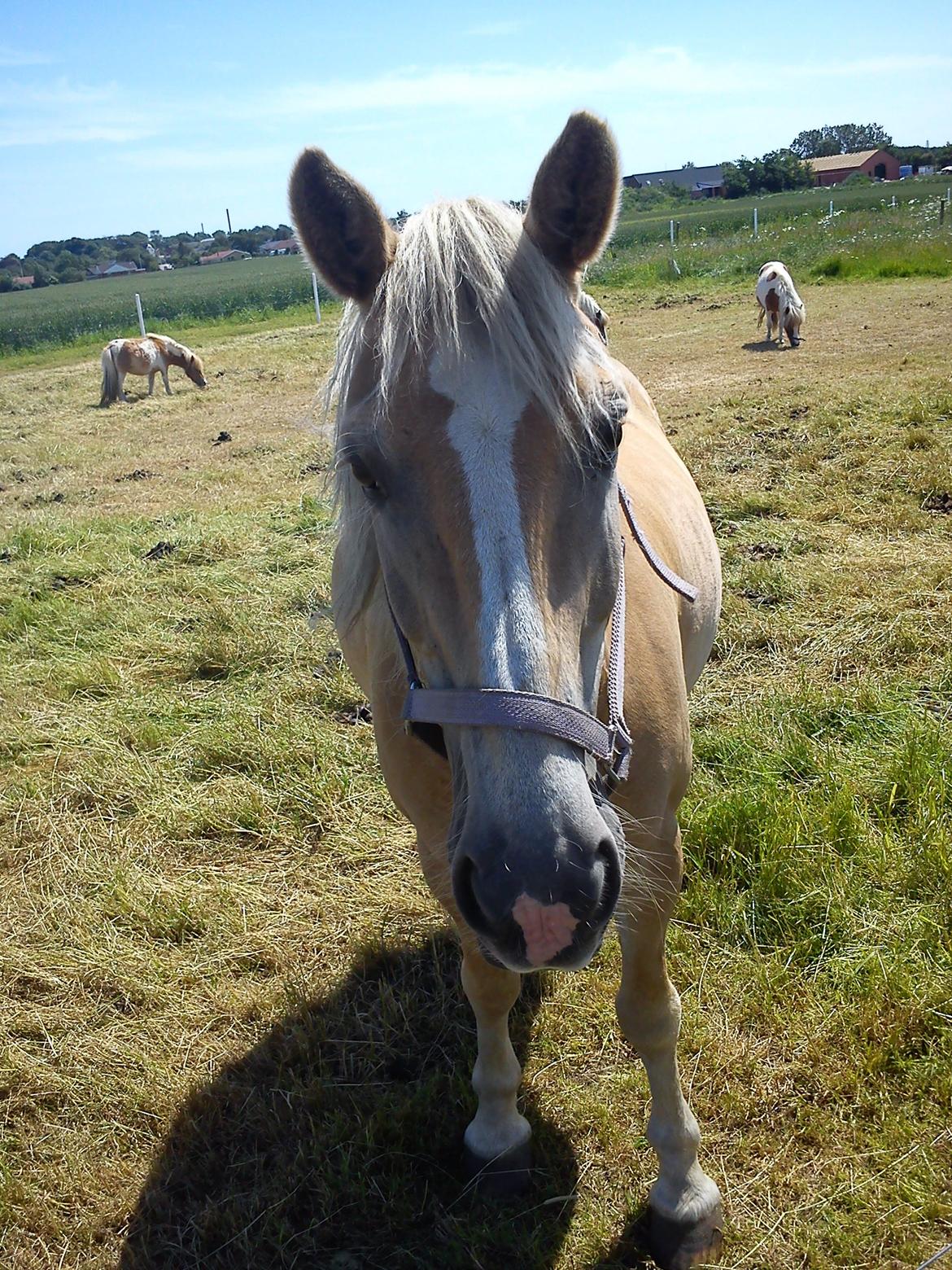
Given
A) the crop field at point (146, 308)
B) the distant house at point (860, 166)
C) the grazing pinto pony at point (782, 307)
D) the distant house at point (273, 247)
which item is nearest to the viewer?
the grazing pinto pony at point (782, 307)

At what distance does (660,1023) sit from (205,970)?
1.58m

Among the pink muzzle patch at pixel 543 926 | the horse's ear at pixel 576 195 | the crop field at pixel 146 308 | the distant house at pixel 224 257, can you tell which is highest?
the distant house at pixel 224 257

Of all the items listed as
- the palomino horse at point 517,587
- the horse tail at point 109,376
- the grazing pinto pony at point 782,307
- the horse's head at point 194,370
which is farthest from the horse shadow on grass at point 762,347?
the palomino horse at point 517,587

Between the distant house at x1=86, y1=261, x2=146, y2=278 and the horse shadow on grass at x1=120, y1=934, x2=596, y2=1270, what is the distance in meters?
87.3

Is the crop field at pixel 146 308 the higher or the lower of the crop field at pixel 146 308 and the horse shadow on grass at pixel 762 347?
the higher

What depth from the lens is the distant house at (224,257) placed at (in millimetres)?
80375

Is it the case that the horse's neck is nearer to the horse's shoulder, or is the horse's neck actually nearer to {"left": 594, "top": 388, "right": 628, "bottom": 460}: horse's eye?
the horse's shoulder

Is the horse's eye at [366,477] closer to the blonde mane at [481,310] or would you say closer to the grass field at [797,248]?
the blonde mane at [481,310]

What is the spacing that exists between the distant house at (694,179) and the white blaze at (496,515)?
85.0 m

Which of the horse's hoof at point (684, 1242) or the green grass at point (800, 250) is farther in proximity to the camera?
the green grass at point (800, 250)

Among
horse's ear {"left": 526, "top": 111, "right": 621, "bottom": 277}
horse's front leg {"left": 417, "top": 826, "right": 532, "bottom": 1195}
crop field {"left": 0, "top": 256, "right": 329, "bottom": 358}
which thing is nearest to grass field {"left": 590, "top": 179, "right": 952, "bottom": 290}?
crop field {"left": 0, "top": 256, "right": 329, "bottom": 358}

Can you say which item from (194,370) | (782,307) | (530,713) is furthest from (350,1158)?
(194,370)

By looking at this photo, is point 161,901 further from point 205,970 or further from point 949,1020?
point 949,1020

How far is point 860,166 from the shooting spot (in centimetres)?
7262
